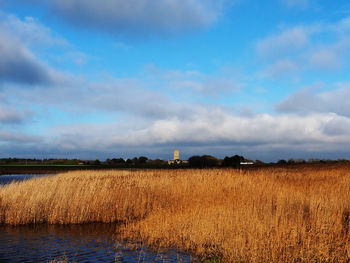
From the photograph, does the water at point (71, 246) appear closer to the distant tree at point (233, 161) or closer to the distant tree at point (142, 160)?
the distant tree at point (233, 161)

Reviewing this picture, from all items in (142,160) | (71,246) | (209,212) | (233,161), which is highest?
(142,160)

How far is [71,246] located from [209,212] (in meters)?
4.82

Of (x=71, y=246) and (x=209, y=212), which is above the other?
(x=209, y=212)

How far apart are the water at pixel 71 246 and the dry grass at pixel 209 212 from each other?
722mm

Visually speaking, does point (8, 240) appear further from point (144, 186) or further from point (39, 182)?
point (144, 186)

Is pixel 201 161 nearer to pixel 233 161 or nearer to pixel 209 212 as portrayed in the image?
pixel 233 161

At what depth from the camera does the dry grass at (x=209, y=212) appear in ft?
25.4

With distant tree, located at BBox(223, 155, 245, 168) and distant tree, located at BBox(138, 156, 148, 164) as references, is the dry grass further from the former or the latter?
distant tree, located at BBox(138, 156, 148, 164)

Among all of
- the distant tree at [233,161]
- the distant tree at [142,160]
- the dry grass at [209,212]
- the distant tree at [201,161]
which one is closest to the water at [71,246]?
the dry grass at [209,212]

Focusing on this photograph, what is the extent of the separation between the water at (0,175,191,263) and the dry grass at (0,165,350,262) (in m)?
0.72

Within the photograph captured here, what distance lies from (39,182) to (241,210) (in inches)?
442

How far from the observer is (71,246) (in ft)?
35.1

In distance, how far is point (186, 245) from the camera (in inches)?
380

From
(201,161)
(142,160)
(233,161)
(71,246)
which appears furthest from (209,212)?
(142,160)
